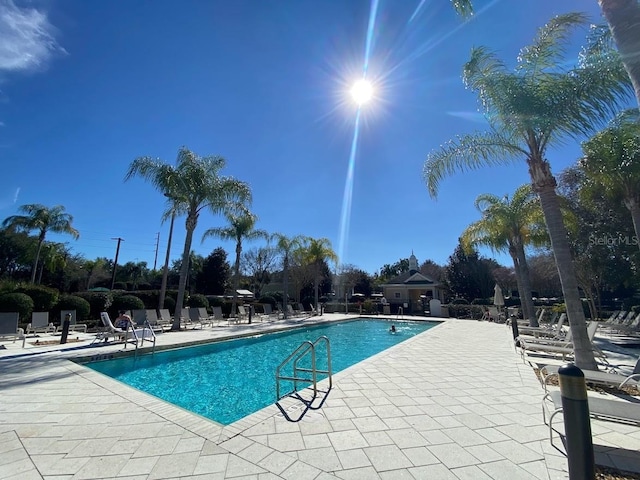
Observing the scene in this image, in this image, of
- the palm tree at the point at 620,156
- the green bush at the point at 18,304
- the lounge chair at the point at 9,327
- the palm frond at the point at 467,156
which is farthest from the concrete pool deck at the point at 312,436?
the green bush at the point at 18,304

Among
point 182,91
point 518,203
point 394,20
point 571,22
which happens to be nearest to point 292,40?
point 394,20

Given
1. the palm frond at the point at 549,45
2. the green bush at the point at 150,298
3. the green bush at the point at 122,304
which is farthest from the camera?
the green bush at the point at 150,298

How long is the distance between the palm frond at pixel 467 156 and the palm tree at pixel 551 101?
213mm

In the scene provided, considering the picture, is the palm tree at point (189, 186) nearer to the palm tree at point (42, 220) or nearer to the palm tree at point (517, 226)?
the palm tree at point (517, 226)

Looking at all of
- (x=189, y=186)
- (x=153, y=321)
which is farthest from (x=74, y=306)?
(x=189, y=186)

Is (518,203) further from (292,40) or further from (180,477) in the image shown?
(180,477)

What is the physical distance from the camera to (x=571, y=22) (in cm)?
670

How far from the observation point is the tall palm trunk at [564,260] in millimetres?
6078

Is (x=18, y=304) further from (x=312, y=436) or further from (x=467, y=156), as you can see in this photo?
(x=467, y=156)

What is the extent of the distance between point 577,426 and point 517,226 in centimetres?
1454

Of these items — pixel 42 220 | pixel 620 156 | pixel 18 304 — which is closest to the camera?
pixel 620 156

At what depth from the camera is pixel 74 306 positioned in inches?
586

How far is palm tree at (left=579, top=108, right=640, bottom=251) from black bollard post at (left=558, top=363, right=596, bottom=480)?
34.8 feet

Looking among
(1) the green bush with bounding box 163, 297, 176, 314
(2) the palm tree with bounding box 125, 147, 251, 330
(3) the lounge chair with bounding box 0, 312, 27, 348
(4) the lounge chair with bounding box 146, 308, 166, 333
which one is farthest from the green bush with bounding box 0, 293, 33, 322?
(1) the green bush with bounding box 163, 297, 176, 314
